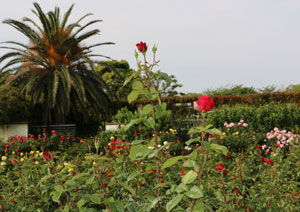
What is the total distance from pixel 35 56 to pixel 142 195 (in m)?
12.6

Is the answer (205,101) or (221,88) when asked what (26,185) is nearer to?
(205,101)

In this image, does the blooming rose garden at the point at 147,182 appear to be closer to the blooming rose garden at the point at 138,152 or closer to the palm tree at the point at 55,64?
the blooming rose garden at the point at 138,152

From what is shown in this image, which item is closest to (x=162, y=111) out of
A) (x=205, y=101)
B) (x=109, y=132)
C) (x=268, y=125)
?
(x=205, y=101)

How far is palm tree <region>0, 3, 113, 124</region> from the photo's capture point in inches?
509

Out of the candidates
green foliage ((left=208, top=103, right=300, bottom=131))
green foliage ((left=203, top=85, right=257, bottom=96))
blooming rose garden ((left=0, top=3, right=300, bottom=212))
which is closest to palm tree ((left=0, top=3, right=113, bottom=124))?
blooming rose garden ((left=0, top=3, right=300, bottom=212))

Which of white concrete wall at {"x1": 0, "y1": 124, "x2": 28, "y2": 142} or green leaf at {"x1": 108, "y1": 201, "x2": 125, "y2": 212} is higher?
green leaf at {"x1": 108, "y1": 201, "x2": 125, "y2": 212}

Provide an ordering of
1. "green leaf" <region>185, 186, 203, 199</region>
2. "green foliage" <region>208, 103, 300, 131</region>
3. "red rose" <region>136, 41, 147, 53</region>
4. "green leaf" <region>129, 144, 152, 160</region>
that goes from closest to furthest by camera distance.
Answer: "green leaf" <region>185, 186, 203, 199</region>, "green leaf" <region>129, 144, 152, 160</region>, "red rose" <region>136, 41, 147, 53</region>, "green foliage" <region>208, 103, 300, 131</region>

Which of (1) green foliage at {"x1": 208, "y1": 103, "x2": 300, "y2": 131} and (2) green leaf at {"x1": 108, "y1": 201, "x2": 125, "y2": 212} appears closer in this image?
(2) green leaf at {"x1": 108, "y1": 201, "x2": 125, "y2": 212}

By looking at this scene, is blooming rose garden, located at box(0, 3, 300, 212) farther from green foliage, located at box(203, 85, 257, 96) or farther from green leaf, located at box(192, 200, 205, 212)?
green foliage, located at box(203, 85, 257, 96)

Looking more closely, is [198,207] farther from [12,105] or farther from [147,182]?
[12,105]

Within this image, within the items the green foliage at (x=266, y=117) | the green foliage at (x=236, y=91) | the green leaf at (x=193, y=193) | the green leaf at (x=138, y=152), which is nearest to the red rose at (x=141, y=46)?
the green leaf at (x=138, y=152)

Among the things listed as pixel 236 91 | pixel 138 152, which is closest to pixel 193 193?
pixel 138 152

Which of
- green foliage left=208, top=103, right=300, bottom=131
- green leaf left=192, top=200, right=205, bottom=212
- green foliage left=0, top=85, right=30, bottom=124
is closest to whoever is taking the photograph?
green leaf left=192, top=200, right=205, bottom=212

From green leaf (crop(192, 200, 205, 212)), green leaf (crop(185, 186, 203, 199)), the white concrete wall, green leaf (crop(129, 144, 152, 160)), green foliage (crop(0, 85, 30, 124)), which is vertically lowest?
the white concrete wall
